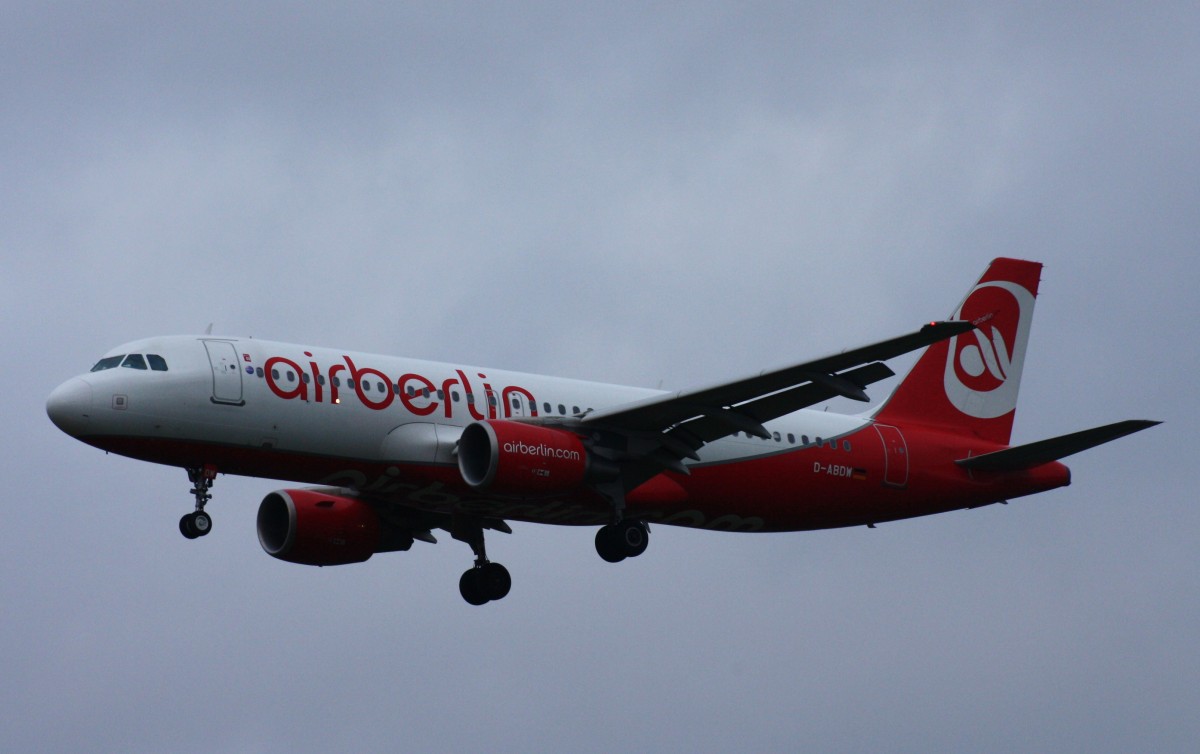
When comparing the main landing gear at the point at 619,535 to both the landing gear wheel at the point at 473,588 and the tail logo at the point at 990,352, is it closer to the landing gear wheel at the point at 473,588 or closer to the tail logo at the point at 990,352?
the landing gear wheel at the point at 473,588

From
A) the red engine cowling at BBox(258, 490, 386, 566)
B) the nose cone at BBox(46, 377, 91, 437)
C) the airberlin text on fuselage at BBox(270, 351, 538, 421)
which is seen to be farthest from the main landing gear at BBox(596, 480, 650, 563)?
the nose cone at BBox(46, 377, 91, 437)

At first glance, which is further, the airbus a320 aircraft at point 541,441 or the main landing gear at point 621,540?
the main landing gear at point 621,540

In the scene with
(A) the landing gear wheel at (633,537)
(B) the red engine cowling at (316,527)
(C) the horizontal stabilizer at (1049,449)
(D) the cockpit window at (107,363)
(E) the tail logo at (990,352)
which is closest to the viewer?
(D) the cockpit window at (107,363)

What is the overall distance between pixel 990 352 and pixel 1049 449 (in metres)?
5.37

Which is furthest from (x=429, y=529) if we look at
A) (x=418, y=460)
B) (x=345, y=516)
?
(x=418, y=460)

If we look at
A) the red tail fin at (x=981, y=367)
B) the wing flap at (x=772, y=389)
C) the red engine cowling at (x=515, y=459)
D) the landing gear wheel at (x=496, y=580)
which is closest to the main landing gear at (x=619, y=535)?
the wing flap at (x=772, y=389)

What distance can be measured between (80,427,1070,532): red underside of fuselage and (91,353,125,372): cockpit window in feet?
5.23

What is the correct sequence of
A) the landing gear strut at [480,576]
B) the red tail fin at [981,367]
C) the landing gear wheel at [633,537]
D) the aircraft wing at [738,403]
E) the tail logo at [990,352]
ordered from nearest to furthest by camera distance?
the aircraft wing at [738,403] < the landing gear wheel at [633,537] < the landing gear strut at [480,576] < the red tail fin at [981,367] < the tail logo at [990,352]

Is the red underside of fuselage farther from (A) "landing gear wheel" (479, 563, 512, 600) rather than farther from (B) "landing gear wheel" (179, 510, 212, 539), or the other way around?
(A) "landing gear wheel" (479, 563, 512, 600)

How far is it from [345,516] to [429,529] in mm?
2192

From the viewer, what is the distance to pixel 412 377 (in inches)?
1395

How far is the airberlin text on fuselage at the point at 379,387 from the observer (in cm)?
3406

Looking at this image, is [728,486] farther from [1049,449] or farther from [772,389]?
[1049,449]

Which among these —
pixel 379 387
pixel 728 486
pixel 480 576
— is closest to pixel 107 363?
pixel 379 387
